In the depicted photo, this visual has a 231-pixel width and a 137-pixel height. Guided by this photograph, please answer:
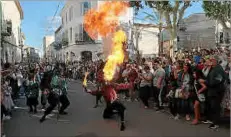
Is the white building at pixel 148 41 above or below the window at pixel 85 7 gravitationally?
below

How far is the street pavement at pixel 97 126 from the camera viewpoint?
28.3ft

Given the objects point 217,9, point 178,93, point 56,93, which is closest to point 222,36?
point 217,9

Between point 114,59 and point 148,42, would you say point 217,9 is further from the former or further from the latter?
point 148,42

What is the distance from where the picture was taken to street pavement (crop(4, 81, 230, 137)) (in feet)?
28.3

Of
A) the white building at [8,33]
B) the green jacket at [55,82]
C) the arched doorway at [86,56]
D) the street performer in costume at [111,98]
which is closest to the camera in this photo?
the street performer in costume at [111,98]

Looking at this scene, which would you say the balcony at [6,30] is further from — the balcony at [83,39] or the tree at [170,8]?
the tree at [170,8]

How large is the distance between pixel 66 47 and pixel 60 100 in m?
35.9

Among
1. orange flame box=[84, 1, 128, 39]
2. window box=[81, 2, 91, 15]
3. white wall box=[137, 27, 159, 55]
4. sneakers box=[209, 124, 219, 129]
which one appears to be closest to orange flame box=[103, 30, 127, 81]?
orange flame box=[84, 1, 128, 39]

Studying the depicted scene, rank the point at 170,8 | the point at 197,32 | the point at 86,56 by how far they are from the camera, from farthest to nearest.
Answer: the point at 86,56
the point at 197,32
the point at 170,8

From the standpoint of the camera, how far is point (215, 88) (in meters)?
9.08

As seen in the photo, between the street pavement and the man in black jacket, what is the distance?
421mm

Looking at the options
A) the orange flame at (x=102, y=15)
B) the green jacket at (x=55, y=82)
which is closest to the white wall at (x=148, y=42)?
the orange flame at (x=102, y=15)

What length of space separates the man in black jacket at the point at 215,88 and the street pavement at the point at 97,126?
0.42 meters

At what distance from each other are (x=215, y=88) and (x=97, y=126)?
312 cm
